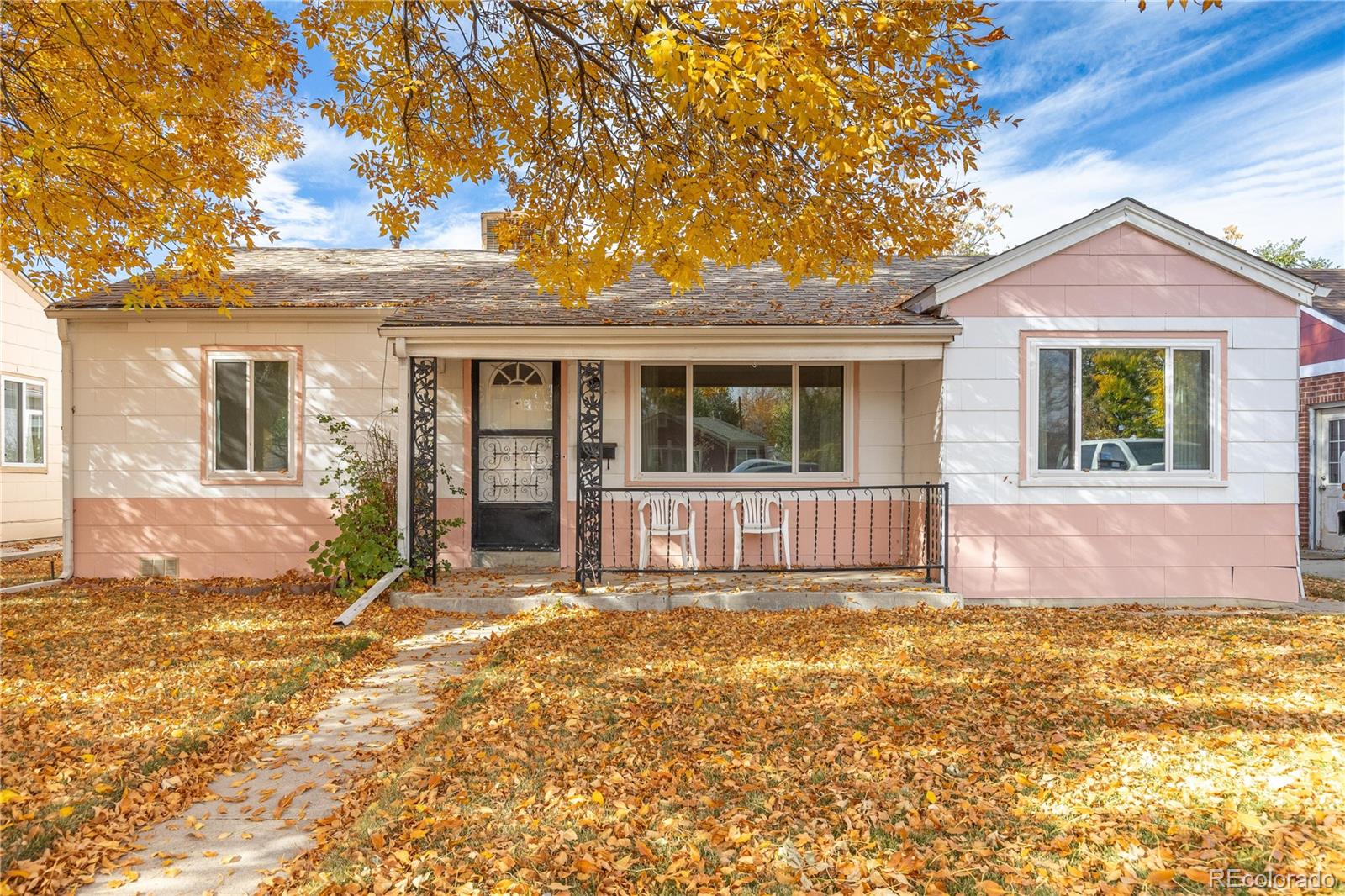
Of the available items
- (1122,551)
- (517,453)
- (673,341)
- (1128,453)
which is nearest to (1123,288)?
(1128,453)

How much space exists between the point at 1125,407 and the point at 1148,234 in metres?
1.81

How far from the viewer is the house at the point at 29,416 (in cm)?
1214

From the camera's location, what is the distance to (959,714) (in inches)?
169

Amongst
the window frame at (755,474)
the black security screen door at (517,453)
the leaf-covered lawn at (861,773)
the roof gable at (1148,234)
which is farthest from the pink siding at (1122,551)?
the black security screen door at (517,453)

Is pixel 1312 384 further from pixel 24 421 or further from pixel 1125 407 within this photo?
pixel 24 421

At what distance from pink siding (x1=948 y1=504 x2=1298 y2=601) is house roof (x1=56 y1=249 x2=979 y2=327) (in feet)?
7.92

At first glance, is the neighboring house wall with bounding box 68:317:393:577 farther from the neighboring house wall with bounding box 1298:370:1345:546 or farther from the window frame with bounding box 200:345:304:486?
the neighboring house wall with bounding box 1298:370:1345:546

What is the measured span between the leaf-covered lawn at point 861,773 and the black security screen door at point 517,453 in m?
3.12

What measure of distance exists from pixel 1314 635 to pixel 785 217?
5.79 metres

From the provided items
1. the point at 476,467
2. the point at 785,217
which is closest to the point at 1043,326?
the point at 785,217

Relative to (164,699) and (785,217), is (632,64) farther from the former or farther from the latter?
(164,699)

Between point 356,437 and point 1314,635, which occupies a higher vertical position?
point 356,437

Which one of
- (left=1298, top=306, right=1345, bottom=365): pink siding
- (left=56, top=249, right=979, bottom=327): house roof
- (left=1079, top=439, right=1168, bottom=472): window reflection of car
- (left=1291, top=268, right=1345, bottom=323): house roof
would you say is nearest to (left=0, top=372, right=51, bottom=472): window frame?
(left=56, top=249, right=979, bottom=327): house roof

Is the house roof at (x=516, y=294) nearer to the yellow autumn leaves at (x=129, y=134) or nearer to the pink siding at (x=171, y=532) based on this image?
the yellow autumn leaves at (x=129, y=134)
